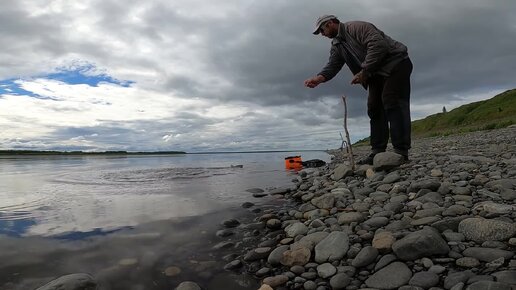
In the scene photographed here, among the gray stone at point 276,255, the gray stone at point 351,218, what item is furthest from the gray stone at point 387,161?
the gray stone at point 276,255

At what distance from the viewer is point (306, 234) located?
4.22m

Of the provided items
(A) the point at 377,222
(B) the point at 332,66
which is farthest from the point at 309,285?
(B) the point at 332,66

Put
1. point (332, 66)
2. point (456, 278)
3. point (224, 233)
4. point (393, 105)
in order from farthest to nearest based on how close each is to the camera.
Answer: point (332, 66)
point (393, 105)
point (224, 233)
point (456, 278)

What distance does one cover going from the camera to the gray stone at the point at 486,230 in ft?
9.25

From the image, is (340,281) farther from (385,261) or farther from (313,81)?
(313,81)

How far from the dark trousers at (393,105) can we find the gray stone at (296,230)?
9.41 ft

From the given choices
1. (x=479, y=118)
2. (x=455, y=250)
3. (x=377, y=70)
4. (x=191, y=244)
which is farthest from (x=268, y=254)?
(x=479, y=118)

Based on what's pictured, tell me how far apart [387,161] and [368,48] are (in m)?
2.24

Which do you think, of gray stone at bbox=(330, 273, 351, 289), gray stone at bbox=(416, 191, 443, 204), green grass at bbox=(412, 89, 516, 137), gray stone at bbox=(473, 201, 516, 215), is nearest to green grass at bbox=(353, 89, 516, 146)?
green grass at bbox=(412, 89, 516, 137)

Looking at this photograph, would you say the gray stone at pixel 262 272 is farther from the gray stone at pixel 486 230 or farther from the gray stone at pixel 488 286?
the gray stone at pixel 486 230

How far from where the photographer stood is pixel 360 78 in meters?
6.00

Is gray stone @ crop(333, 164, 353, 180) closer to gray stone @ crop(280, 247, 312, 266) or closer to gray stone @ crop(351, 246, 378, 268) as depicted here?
gray stone @ crop(280, 247, 312, 266)

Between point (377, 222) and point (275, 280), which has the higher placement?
point (377, 222)

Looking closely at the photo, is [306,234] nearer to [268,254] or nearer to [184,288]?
[268,254]
